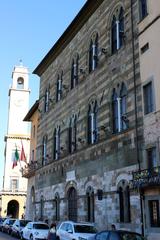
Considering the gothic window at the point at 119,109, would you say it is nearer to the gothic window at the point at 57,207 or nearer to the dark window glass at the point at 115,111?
the dark window glass at the point at 115,111

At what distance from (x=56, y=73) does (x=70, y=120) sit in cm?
665

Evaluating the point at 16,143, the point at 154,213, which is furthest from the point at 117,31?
the point at 16,143

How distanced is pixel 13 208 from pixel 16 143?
44.4 feet

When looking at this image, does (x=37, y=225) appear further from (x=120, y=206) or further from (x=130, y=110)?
(x=130, y=110)

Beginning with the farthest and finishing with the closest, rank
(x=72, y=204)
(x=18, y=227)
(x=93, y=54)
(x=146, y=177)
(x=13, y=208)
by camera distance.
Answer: (x=13, y=208) → (x=18, y=227) → (x=72, y=204) → (x=93, y=54) → (x=146, y=177)

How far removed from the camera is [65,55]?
109 ft

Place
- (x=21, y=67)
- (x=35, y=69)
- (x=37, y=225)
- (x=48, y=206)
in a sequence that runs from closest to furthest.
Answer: (x=37, y=225), (x=48, y=206), (x=35, y=69), (x=21, y=67)

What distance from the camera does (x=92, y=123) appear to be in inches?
1027

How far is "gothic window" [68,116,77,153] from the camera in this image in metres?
28.7

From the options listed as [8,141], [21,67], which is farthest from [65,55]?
[21,67]

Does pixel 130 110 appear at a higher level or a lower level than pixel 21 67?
lower

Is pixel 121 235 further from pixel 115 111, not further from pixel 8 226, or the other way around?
pixel 8 226

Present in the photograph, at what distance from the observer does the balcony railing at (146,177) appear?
17453 millimetres

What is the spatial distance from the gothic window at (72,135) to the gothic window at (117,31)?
22.3 ft
